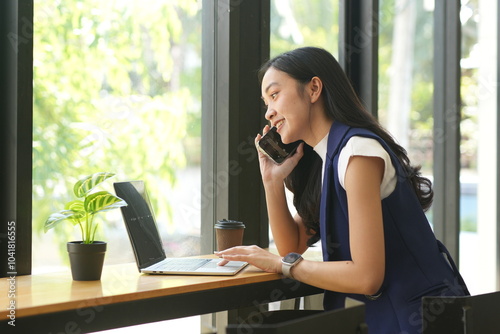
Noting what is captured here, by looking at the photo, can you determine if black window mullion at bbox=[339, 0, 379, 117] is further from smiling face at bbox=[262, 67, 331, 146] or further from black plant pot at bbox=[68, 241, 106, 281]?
black plant pot at bbox=[68, 241, 106, 281]

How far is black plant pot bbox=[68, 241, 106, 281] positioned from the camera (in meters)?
1.90

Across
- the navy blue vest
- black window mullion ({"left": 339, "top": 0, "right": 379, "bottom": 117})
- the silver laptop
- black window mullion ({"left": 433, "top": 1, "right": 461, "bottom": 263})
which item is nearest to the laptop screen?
the silver laptop

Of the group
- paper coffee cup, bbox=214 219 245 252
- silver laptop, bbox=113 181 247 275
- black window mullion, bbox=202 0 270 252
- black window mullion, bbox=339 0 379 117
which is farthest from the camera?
black window mullion, bbox=339 0 379 117

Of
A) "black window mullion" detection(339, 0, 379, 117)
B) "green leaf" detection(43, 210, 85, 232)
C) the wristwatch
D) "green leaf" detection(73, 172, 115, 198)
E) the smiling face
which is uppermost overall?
"black window mullion" detection(339, 0, 379, 117)

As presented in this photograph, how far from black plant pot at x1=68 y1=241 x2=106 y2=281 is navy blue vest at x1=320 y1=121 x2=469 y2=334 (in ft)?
2.46

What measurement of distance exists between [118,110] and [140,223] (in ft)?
1.82

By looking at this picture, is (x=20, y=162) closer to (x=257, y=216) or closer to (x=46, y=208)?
(x=46, y=208)

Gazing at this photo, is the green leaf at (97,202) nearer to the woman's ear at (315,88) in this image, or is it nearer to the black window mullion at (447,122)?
the woman's ear at (315,88)

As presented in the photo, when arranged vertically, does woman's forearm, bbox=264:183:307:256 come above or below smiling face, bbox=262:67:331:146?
below

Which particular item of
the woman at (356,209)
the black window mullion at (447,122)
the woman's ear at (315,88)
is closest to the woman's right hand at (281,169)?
the woman at (356,209)

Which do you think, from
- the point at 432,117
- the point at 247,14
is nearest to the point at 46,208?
the point at 247,14

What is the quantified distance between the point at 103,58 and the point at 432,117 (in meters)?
2.42

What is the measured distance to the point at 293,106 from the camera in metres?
2.18

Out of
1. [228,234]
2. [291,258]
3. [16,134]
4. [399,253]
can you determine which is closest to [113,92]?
[16,134]
